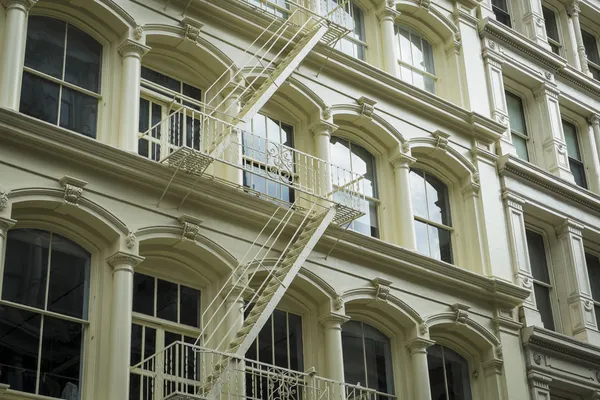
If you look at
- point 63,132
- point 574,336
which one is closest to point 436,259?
point 574,336

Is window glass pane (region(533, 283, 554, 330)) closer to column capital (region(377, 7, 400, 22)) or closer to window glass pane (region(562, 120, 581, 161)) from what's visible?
window glass pane (region(562, 120, 581, 161))

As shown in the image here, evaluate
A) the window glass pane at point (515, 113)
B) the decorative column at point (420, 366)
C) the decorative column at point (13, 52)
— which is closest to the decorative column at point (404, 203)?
the decorative column at point (420, 366)

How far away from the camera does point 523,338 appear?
21203mm

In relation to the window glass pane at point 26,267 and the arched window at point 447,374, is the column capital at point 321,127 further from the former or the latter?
the window glass pane at point 26,267

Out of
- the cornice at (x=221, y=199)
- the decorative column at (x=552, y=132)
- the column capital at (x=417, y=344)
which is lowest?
the column capital at (x=417, y=344)

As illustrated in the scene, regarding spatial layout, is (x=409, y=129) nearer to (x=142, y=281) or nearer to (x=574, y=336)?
(x=574, y=336)

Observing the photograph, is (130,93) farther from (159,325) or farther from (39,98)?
(159,325)

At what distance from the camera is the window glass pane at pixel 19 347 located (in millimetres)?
14383

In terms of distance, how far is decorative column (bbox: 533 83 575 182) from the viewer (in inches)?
978

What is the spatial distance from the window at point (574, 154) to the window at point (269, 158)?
9.05m

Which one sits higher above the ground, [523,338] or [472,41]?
[472,41]

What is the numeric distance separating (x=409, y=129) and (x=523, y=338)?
4778mm

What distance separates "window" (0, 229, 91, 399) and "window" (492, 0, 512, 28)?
47.3 ft

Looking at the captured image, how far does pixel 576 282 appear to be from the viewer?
76.0 feet
